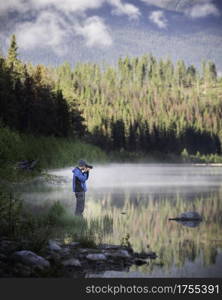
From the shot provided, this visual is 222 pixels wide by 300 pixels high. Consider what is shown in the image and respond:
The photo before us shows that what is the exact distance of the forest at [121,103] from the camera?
26.4m

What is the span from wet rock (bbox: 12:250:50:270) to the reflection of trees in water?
1.19 meters

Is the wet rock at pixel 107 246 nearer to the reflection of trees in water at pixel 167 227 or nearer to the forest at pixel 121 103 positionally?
the reflection of trees in water at pixel 167 227

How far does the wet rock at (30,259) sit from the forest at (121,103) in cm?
1664

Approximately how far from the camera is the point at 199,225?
8.85 metres

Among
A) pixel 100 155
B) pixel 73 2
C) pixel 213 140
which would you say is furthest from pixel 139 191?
pixel 213 140

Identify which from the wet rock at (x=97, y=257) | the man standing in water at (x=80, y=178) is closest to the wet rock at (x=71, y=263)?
the wet rock at (x=97, y=257)

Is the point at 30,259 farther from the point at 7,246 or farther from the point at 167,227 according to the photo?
the point at 167,227

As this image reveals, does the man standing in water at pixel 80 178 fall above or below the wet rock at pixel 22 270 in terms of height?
above

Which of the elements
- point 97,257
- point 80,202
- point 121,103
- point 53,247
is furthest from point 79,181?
point 121,103

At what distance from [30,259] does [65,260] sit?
43 cm

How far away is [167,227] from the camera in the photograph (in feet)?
28.2

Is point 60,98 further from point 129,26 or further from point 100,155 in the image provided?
point 129,26

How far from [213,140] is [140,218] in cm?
6577

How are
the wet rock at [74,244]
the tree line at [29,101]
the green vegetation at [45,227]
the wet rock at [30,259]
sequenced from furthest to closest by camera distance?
the tree line at [29,101]
the wet rock at [74,244]
the green vegetation at [45,227]
the wet rock at [30,259]
